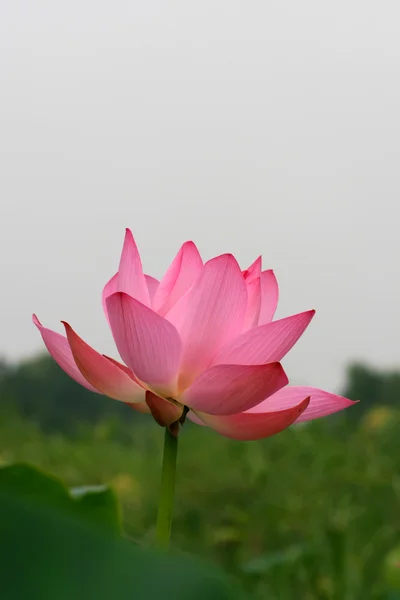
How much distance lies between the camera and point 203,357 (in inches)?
17.5

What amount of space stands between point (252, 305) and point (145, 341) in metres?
0.10

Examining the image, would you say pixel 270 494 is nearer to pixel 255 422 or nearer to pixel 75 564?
pixel 255 422

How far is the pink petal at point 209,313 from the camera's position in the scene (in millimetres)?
445

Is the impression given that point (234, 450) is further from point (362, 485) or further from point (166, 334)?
point (166, 334)

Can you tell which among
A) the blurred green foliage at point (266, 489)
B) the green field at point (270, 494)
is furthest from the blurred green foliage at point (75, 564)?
the green field at point (270, 494)

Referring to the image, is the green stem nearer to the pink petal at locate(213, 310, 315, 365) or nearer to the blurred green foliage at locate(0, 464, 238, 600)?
the pink petal at locate(213, 310, 315, 365)

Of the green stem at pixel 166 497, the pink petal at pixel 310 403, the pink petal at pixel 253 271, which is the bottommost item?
the green stem at pixel 166 497

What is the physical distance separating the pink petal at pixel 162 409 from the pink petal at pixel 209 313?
0.11 feet

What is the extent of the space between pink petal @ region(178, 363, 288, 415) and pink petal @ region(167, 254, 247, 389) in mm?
29

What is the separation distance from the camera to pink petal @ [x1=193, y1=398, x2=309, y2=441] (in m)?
0.43

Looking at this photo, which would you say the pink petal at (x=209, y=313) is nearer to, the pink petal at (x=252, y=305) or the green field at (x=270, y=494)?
the pink petal at (x=252, y=305)

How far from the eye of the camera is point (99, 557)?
0.56ft

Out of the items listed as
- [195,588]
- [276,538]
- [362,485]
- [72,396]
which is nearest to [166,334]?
[195,588]

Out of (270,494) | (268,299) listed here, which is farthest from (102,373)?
(270,494)
